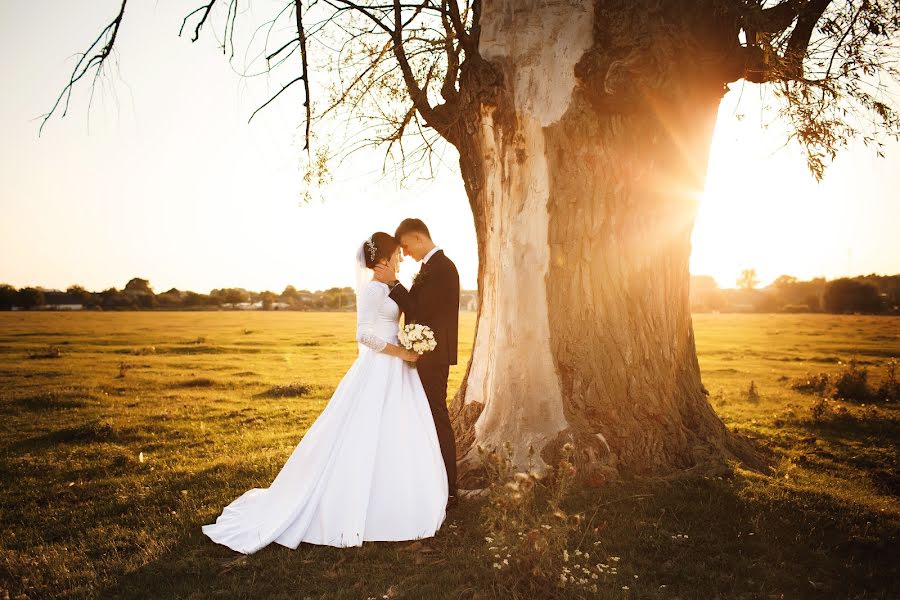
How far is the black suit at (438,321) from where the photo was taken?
6.05 meters

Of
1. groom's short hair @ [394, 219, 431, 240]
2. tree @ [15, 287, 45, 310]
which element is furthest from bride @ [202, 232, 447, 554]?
tree @ [15, 287, 45, 310]

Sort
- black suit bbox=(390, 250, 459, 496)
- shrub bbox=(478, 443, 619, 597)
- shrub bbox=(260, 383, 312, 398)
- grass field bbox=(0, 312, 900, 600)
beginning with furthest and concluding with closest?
shrub bbox=(260, 383, 312, 398)
black suit bbox=(390, 250, 459, 496)
grass field bbox=(0, 312, 900, 600)
shrub bbox=(478, 443, 619, 597)

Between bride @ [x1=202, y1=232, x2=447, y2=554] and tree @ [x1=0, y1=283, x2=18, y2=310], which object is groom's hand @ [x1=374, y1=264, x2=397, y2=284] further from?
tree @ [x1=0, y1=283, x2=18, y2=310]

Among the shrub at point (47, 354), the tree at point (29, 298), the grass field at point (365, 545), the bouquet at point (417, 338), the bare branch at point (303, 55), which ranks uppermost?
the bare branch at point (303, 55)

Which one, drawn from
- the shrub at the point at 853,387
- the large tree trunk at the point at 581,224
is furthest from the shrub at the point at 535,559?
the shrub at the point at 853,387

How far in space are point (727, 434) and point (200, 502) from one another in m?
6.74

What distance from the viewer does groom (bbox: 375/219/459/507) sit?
19.9 ft

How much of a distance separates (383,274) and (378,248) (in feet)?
0.91

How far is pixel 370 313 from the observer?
19.5 feet

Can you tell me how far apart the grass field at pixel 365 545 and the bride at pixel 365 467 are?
172 mm

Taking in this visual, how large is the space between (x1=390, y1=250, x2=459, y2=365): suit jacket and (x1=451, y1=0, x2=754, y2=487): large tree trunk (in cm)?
99

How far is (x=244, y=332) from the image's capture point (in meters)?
38.0

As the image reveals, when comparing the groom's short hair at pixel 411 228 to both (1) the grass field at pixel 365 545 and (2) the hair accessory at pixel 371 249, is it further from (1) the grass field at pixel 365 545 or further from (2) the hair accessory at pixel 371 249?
(1) the grass field at pixel 365 545

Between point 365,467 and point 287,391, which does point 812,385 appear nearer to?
point 287,391
